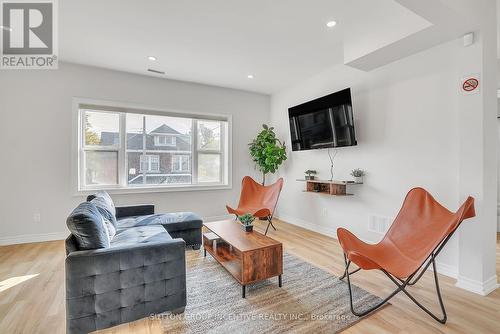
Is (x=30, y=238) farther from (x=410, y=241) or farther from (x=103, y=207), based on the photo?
(x=410, y=241)

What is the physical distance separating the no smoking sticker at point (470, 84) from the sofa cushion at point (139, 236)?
310 cm

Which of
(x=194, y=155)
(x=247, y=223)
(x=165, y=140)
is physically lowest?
(x=247, y=223)

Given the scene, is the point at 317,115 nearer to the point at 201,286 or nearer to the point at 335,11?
the point at 335,11

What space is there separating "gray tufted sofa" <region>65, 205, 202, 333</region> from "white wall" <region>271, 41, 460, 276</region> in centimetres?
265

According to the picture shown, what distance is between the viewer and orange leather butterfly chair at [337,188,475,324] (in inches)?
74.2

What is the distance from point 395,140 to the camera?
3064mm

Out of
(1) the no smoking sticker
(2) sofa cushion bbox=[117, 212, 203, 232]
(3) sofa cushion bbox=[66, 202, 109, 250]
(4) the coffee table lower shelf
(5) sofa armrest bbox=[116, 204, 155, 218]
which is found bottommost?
(4) the coffee table lower shelf


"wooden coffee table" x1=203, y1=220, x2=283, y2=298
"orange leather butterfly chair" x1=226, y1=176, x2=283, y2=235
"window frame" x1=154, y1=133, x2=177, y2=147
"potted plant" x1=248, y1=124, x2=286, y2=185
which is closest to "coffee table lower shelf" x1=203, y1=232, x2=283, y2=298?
"wooden coffee table" x1=203, y1=220, x2=283, y2=298

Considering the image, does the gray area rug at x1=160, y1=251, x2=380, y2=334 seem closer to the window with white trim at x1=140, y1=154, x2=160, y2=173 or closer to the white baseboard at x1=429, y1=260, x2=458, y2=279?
the white baseboard at x1=429, y1=260, x2=458, y2=279

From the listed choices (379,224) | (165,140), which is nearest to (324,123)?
(379,224)

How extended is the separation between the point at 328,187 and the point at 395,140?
1.26 meters

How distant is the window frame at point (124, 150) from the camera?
380 centimetres

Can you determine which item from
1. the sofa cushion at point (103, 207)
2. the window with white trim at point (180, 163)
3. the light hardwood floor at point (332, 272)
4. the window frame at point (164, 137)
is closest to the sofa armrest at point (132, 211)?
the sofa cushion at point (103, 207)

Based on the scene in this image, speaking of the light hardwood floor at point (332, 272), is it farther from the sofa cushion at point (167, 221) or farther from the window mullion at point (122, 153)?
the window mullion at point (122, 153)
